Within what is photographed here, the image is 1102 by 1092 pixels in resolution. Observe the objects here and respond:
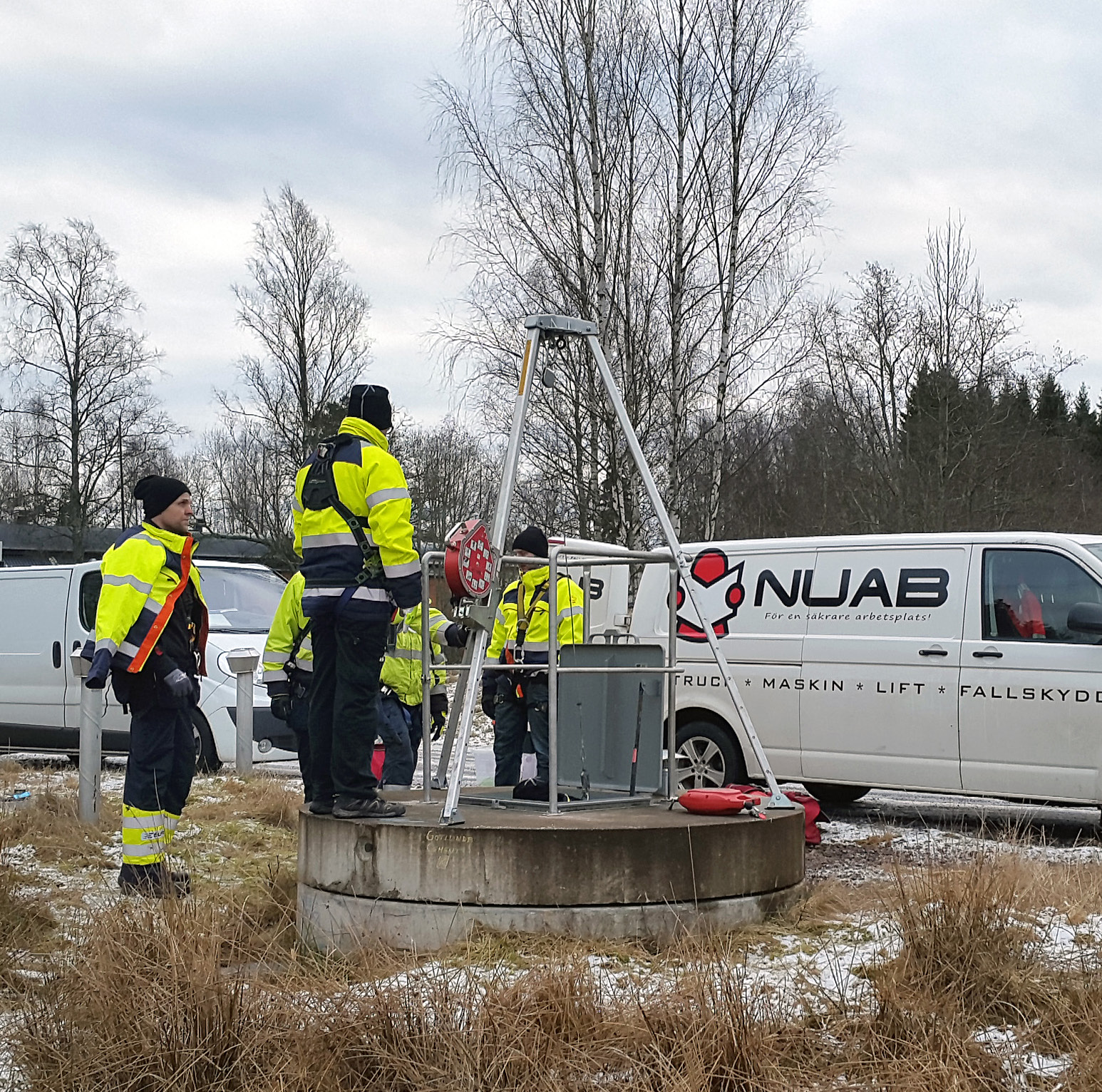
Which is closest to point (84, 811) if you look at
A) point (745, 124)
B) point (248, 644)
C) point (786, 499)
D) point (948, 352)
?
point (248, 644)

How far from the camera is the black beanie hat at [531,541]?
8.30 meters

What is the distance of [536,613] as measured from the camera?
867 centimetres

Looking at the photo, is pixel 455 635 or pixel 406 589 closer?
pixel 406 589

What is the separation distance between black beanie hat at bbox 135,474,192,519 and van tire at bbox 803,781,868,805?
5677 millimetres

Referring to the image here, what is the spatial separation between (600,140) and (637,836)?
16.2 m

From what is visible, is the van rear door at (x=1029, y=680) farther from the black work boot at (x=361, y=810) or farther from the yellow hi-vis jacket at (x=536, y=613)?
the black work boot at (x=361, y=810)

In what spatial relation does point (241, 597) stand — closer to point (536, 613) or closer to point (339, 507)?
point (536, 613)

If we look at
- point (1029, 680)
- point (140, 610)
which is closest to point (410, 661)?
point (140, 610)

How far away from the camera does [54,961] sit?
15.3ft

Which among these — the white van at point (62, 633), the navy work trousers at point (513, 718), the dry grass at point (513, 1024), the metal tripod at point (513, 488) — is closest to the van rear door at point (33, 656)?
the white van at point (62, 633)

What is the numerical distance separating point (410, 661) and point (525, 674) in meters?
0.70

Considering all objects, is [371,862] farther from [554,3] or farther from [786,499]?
[786,499]

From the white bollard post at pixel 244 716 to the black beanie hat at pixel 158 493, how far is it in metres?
4.14

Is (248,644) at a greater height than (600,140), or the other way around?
(600,140)
